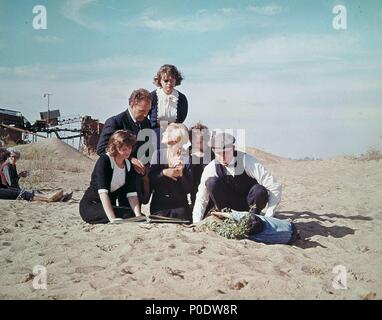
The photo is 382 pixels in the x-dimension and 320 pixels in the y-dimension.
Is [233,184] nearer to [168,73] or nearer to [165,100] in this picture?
[165,100]

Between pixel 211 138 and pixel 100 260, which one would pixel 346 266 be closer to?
pixel 211 138

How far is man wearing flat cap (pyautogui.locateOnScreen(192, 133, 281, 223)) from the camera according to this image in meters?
3.85

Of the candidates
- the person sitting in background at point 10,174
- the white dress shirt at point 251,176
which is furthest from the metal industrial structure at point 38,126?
the white dress shirt at point 251,176

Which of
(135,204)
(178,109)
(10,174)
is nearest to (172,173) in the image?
(135,204)

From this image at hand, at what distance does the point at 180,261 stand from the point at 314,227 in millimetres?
2132

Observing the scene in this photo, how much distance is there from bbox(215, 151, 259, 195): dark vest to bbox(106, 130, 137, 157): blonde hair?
884mm

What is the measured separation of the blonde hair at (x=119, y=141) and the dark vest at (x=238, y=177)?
88 centimetres

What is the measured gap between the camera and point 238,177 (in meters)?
3.92

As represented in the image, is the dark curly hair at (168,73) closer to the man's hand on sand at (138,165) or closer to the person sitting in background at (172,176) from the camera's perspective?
the person sitting in background at (172,176)

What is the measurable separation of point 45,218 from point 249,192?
8.26ft

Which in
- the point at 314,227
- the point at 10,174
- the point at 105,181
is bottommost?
the point at 314,227

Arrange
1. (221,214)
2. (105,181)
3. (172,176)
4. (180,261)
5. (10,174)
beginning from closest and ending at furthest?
(180,261) < (221,214) < (105,181) < (172,176) < (10,174)

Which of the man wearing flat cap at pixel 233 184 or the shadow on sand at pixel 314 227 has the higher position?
the man wearing flat cap at pixel 233 184

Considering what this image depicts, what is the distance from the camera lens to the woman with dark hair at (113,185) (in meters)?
3.82
